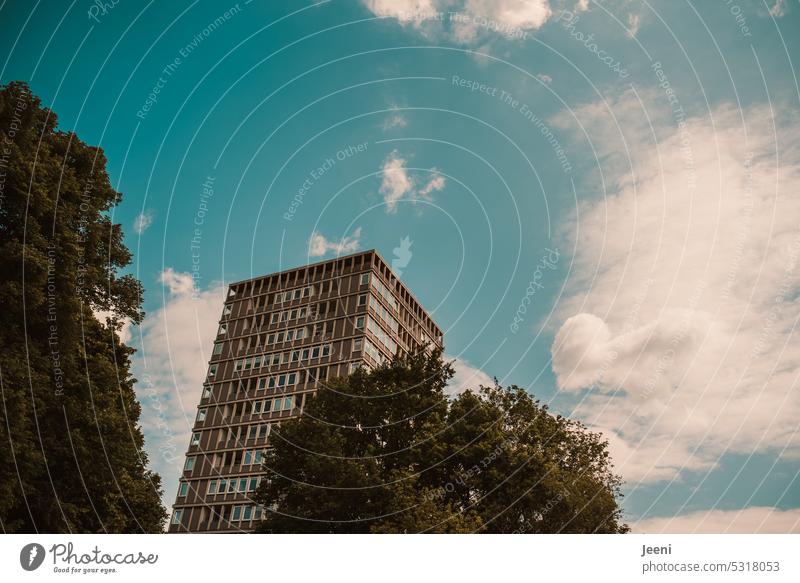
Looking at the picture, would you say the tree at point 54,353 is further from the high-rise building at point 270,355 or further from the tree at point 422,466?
the high-rise building at point 270,355

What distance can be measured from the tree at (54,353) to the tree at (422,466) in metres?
7.72

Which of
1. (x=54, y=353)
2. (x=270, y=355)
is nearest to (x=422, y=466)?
(x=54, y=353)

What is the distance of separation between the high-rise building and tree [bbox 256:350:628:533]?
1848 inches

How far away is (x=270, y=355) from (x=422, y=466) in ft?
211

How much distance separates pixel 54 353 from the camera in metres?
20.0

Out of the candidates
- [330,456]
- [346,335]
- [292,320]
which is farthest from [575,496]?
[292,320]

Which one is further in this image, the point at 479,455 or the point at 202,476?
the point at 202,476

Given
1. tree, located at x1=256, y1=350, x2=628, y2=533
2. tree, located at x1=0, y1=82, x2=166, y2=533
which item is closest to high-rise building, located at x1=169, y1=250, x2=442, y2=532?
tree, located at x1=256, y1=350, x2=628, y2=533

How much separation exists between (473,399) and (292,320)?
6392 centimetres

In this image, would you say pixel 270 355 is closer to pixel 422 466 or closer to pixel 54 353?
pixel 422 466

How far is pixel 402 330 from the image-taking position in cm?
9738

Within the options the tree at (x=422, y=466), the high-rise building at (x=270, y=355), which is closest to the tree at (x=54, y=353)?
the tree at (x=422, y=466)

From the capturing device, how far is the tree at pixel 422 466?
26516 mm
